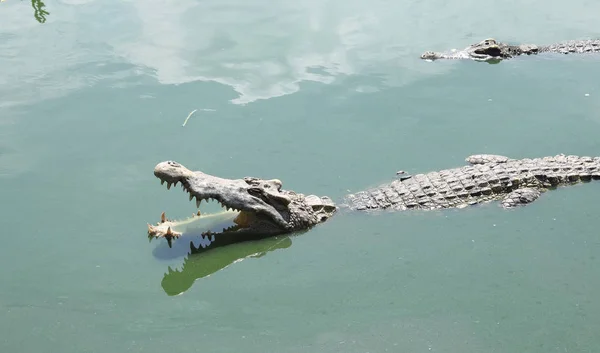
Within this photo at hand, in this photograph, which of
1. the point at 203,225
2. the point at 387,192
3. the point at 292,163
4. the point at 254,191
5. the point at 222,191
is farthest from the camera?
the point at 292,163

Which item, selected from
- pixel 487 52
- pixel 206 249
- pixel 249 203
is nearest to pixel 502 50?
pixel 487 52

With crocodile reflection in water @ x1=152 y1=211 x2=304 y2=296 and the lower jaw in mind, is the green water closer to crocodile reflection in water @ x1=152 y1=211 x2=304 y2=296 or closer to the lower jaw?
crocodile reflection in water @ x1=152 y1=211 x2=304 y2=296

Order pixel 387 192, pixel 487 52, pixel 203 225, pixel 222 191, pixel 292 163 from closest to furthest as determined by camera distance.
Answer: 1. pixel 222 191
2. pixel 203 225
3. pixel 387 192
4. pixel 292 163
5. pixel 487 52

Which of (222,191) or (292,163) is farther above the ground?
(222,191)

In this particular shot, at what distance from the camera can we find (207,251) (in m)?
6.49

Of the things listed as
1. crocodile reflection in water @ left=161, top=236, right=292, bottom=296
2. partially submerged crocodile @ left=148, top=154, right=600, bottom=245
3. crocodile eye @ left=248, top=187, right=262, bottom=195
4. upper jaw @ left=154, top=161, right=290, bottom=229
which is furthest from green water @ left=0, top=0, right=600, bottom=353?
crocodile eye @ left=248, top=187, right=262, bottom=195

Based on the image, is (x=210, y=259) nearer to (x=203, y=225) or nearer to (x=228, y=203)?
(x=203, y=225)

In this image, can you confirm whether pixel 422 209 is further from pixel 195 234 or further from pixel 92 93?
pixel 92 93

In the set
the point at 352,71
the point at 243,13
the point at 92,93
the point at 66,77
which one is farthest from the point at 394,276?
the point at 243,13

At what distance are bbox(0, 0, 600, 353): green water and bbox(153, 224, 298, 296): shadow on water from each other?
1.0 inches

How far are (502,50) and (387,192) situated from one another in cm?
449

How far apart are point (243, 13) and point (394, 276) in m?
7.11

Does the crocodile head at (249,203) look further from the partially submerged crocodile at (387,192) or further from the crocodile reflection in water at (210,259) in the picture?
the crocodile reflection in water at (210,259)

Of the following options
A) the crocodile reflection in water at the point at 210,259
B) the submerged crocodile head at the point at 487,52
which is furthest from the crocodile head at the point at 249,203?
the submerged crocodile head at the point at 487,52
